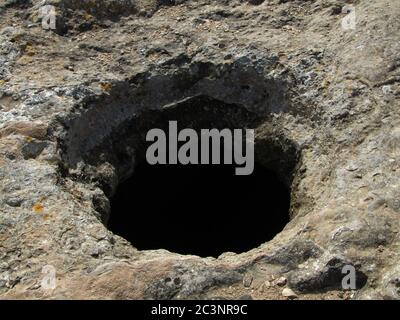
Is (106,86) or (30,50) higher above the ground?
(30,50)

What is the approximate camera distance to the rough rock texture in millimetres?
3213

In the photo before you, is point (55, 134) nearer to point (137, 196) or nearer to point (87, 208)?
point (87, 208)

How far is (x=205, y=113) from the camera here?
14.9ft

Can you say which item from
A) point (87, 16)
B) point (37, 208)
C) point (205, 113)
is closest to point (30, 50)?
point (87, 16)

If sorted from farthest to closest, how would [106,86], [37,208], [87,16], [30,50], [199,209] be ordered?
[199,209]
[87,16]
[30,50]
[106,86]
[37,208]

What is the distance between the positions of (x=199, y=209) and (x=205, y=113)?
987 mm

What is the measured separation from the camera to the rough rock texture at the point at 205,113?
10.5 ft

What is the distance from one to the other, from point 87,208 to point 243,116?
131cm

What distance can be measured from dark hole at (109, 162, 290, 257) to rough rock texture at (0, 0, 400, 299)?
1.93 feet

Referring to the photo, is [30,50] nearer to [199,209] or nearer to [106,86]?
[106,86]

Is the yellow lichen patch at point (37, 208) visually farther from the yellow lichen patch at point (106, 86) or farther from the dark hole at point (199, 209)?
the dark hole at point (199, 209)

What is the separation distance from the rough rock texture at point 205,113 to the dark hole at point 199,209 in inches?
23.1

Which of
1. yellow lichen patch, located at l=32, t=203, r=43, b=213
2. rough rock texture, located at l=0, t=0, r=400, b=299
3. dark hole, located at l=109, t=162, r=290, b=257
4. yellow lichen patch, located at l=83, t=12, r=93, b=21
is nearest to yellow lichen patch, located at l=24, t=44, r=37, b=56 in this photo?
rough rock texture, located at l=0, t=0, r=400, b=299
